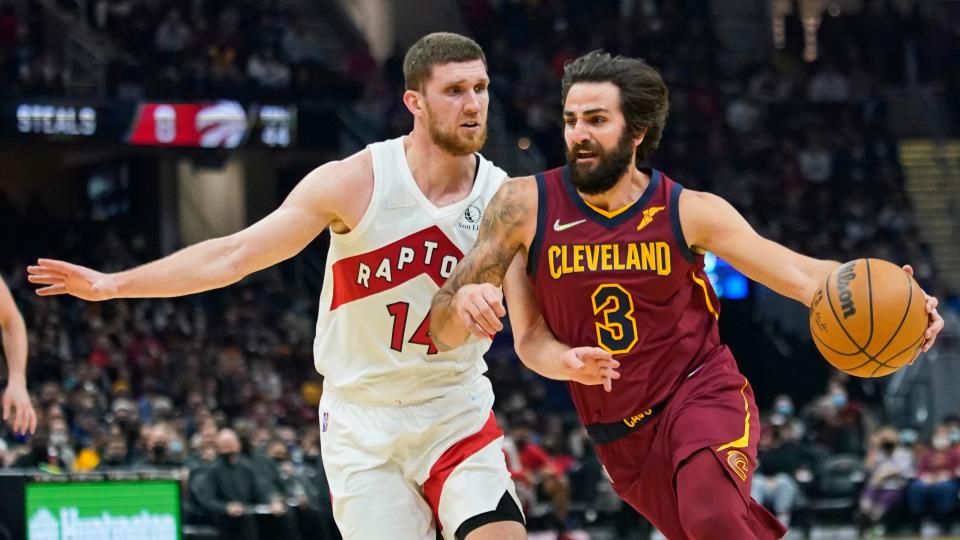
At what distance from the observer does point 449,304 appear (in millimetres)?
5703

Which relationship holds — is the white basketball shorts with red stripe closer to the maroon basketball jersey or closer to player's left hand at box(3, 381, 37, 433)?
the maroon basketball jersey

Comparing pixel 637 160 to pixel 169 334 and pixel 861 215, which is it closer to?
pixel 169 334

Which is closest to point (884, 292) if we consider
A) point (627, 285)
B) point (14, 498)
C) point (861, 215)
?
point (627, 285)

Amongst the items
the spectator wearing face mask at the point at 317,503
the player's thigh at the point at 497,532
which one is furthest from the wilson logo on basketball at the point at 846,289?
the spectator wearing face mask at the point at 317,503

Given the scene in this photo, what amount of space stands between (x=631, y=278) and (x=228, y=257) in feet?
4.93

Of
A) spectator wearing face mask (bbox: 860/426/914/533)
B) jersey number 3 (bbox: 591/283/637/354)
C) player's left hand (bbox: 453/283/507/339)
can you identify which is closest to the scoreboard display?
spectator wearing face mask (bbox: 860/426/914/533)

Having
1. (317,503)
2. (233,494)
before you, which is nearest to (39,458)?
(233,494)

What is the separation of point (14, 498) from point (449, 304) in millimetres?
5851

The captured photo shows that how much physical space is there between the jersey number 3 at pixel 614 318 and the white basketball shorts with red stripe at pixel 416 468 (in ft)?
2.20

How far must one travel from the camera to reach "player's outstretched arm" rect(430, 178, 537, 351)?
5723 millimetres

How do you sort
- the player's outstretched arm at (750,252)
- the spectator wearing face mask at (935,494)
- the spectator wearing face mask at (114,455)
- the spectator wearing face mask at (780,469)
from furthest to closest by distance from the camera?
the spectator wearing face mask at (935,494), the spectator wearing face mask at (780,469), the spectator wearing face mask at (114,455), the player's outstretched arm at (750,252)

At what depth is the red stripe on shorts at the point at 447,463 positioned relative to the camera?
19.9 ft

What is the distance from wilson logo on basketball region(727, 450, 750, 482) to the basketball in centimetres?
50

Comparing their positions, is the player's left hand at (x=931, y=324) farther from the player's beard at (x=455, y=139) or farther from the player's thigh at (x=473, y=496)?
the player's beard at (x=455, y=139)
